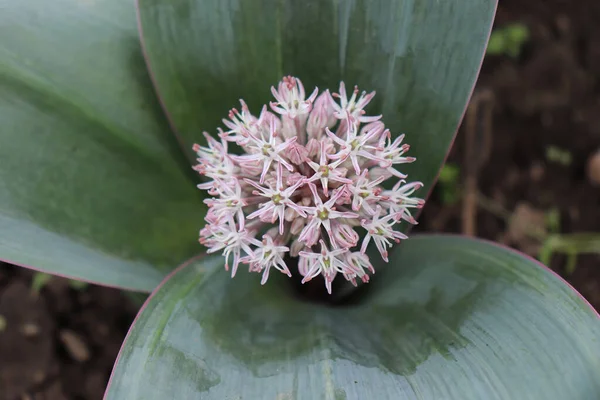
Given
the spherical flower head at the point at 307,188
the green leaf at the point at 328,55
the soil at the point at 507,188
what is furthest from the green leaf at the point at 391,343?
the soil at the point at 507,188

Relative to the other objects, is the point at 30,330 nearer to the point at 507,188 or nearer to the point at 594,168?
the point at 507,188

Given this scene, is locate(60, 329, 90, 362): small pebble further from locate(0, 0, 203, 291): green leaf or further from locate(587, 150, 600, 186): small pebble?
locate(587, 150, 600, 186): small pebble

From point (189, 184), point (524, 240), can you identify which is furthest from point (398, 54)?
point (524, 240)

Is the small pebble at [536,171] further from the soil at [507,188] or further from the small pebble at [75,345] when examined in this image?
the small pebble at [75,345]

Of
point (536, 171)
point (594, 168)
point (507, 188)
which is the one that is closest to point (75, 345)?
point (507, 188)

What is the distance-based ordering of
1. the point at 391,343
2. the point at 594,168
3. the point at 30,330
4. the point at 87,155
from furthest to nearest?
the point at 594,168
the point at 30,330
the point at 87,155
the point at 391,343

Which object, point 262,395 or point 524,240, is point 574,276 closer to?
point 524,240

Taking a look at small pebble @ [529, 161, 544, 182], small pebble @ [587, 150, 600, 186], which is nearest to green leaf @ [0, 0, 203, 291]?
small pebble @ [529, 161, 544, 182]
